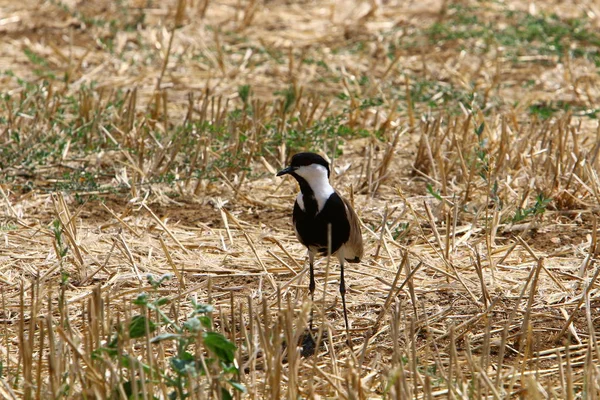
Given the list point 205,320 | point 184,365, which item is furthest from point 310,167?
point 184,365

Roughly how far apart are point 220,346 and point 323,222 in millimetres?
1517

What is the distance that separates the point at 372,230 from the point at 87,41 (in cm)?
538

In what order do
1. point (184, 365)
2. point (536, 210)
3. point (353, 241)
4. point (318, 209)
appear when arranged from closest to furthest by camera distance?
point (184, 365)
point (318, 209)
point (353, 241)
point (536, 210)

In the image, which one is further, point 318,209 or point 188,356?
point 318,209

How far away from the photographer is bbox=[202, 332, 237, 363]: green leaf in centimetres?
338

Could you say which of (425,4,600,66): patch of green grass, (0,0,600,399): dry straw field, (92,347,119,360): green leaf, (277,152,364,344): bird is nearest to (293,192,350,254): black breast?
(277,152,364,344): bird

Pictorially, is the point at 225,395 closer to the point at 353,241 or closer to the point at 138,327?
the point at 138,327

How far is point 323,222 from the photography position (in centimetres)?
480

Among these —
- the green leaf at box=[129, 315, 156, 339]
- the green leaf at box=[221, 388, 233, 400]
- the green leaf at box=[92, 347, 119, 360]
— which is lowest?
the green leaf at box=[221, 388, 233, 400]

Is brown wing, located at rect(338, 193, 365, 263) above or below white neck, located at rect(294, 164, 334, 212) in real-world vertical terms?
below

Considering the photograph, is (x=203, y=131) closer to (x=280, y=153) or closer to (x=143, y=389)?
(x=280, y=153)

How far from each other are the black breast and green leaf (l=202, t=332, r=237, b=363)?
4.77 ft

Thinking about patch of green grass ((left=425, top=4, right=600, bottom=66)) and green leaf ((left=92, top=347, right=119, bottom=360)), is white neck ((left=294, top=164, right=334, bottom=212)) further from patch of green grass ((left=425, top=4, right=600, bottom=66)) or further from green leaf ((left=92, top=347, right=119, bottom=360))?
patch of green grass ((left=425, top=4, right=600, bottom=66))

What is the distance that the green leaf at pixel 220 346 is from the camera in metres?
3.38
